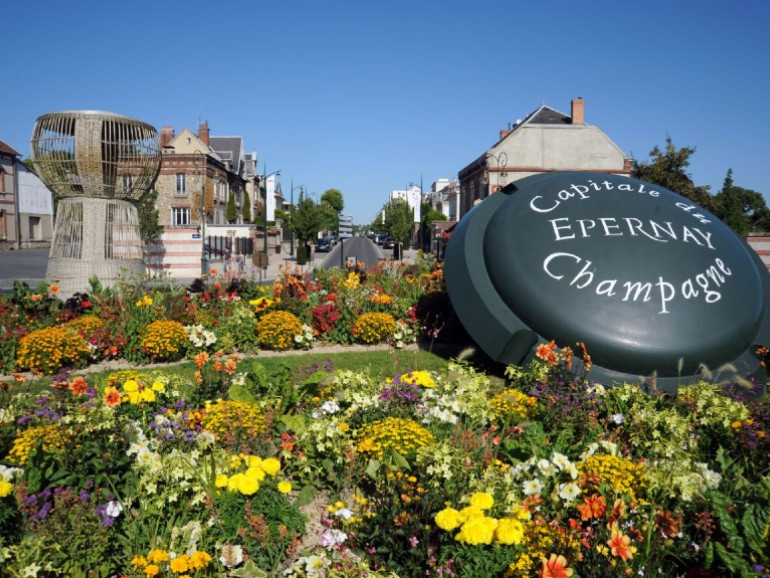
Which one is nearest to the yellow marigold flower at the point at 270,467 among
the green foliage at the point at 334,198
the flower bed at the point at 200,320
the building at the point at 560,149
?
the flower bed at the point at 200,320

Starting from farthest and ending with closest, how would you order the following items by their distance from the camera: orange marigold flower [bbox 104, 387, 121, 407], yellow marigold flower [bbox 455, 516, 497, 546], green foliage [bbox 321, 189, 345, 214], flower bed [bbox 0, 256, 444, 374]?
green foliage [bbox 321, 189, 345, 214] < flower bed [bbox 0, 256, 444, 374] < orange marigold flower [bbox 104, 387, 121, 407] < yellow marigold flower [bbox 455, 516, 497, 546]

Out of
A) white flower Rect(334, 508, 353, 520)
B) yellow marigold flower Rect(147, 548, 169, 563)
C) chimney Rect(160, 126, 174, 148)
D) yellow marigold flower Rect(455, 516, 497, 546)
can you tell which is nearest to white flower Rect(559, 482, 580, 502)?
yellow marigold flower Rect(455, 516, 497, 546)

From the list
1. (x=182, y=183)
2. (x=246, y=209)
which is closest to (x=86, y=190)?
(x=182, y=183)

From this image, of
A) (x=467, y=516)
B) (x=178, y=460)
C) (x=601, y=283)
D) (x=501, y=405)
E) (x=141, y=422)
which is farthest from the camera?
(x=601, y=283)

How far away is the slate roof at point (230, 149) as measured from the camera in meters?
72.5

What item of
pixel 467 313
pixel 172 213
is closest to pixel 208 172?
pixel 172 213

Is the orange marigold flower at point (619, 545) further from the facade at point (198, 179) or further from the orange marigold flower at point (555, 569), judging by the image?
the facade at point (198, 179)

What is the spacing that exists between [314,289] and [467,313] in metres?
5.13

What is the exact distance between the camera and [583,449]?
14.3ft

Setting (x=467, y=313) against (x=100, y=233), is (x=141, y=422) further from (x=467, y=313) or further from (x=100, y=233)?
(x=100, y=233)

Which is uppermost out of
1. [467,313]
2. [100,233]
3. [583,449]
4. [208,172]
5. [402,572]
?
[208,172]

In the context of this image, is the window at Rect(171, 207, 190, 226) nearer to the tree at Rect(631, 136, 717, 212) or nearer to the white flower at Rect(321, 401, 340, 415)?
the tree at Rect(631, 136, 717, 212)

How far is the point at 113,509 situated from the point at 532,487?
2332mm

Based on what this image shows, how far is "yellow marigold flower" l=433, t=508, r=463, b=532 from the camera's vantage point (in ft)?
9.85
